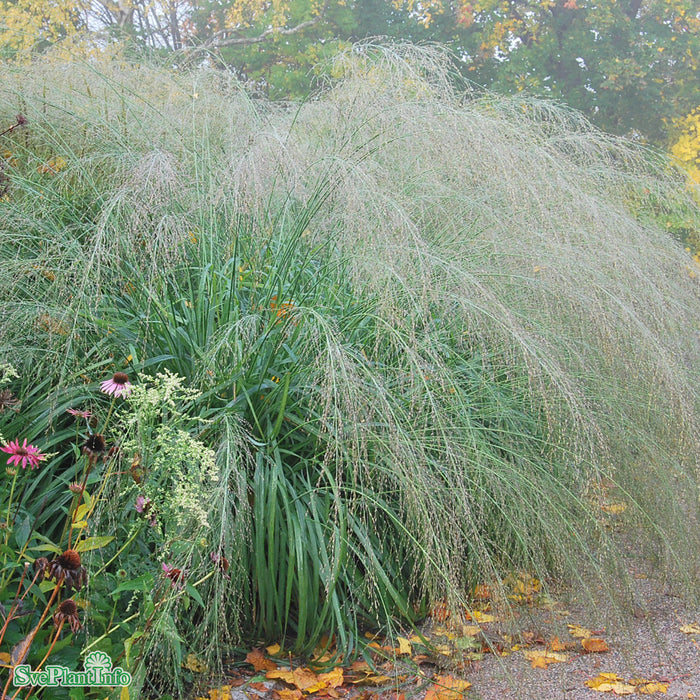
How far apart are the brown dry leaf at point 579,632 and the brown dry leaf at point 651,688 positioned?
0.85 ft

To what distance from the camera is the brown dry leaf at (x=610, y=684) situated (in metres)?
1.88

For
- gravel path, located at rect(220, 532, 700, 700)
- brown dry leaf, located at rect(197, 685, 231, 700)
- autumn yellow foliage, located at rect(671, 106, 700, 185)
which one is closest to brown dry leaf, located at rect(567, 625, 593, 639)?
gravel path, located at rect(220, 532, 700, 700)

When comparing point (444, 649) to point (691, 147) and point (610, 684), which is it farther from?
point (691, 147)

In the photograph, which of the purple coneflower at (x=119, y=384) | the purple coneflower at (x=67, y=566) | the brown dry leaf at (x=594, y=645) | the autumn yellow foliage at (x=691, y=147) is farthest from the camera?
the autumn yellow foliage at (x=691, y=147)

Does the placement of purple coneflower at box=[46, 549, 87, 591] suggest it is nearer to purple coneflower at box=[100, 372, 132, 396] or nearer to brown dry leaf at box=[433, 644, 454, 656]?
purple coneflower at box=[100, 372, 132, 396]

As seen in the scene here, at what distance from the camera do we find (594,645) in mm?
2105

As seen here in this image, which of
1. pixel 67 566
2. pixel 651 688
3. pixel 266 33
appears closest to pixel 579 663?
pixel 651 688

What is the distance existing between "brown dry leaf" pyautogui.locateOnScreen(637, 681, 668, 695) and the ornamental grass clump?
238 mm

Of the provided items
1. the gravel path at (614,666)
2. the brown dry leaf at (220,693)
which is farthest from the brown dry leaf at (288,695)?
the gravel path at (614,666)

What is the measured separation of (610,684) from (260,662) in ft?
2.97

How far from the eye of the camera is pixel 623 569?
2053 millimetres

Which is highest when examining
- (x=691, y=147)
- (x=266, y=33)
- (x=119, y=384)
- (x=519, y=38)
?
(x=519, y=38)

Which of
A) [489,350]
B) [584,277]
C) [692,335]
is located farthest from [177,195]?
[692,335]

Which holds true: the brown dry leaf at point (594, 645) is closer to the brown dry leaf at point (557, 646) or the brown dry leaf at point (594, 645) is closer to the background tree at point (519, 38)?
the brown dry leaf at point (557, 646)
